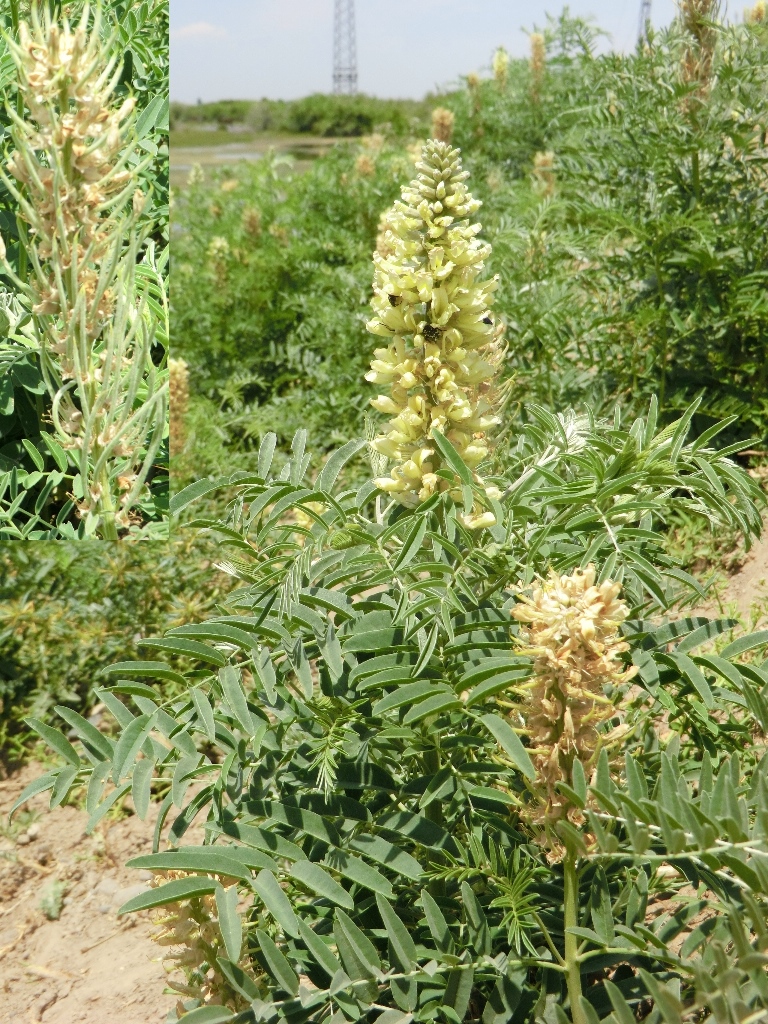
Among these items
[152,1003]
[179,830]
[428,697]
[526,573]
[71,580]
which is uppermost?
[526,573]

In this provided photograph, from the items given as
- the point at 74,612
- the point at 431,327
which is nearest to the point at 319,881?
the point at 431,327

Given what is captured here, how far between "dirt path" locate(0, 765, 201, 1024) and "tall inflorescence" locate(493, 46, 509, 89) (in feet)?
23.7

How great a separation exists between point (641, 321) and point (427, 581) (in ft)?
7.35

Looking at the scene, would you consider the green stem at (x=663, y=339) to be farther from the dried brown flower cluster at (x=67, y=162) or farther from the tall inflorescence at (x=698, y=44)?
the dried brown flower cluster at (x=67, y=162)

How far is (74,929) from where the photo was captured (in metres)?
2.54

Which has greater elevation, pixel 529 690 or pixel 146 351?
pixel 146 351

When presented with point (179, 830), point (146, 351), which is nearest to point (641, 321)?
point (146, 351)

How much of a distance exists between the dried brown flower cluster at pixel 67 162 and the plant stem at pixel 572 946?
56.1 inches

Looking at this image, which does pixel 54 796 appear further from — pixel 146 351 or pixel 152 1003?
pixel 146 351

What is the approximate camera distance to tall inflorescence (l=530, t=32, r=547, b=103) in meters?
7.31

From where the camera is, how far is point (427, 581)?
1.30 metres

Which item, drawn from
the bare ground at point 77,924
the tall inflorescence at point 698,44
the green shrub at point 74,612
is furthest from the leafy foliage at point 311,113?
the bare ground at point 77,924

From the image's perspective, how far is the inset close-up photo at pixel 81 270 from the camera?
1.98m

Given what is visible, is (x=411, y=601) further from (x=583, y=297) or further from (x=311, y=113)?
(x=311, y=113)
